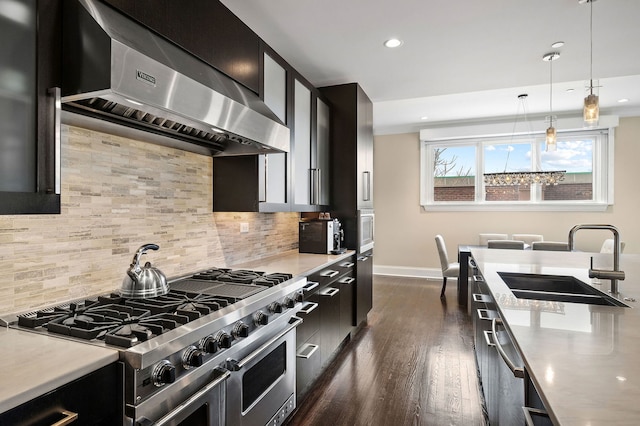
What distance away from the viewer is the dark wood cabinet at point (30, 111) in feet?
3.44

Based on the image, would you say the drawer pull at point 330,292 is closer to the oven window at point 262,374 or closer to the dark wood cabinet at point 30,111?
the oven window at point 262,374

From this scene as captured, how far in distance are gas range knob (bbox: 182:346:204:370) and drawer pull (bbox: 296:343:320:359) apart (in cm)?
99

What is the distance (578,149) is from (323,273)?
5538 millimetres

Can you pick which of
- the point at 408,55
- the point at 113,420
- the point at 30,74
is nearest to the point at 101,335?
the point at 113,420

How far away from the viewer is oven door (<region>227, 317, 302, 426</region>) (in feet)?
4.98

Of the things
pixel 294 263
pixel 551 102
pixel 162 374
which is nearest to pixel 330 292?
pixel 294 263

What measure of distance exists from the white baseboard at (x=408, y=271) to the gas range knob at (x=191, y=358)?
5873 millimetres

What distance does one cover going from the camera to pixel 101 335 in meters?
1.15

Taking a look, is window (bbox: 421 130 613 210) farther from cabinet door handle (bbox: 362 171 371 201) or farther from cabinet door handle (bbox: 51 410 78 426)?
cabinet door handle (bbox: 51 410 78 426)

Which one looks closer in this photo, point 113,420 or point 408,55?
point 113,420

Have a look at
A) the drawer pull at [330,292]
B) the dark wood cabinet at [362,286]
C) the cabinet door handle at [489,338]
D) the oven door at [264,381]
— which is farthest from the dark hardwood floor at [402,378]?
the cabinet door handle at [489,338]

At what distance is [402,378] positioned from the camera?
8.94 ft

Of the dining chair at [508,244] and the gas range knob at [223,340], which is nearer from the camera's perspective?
the gas range knob at [223,340]

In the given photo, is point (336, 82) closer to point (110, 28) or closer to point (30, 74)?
point (110, 28)
